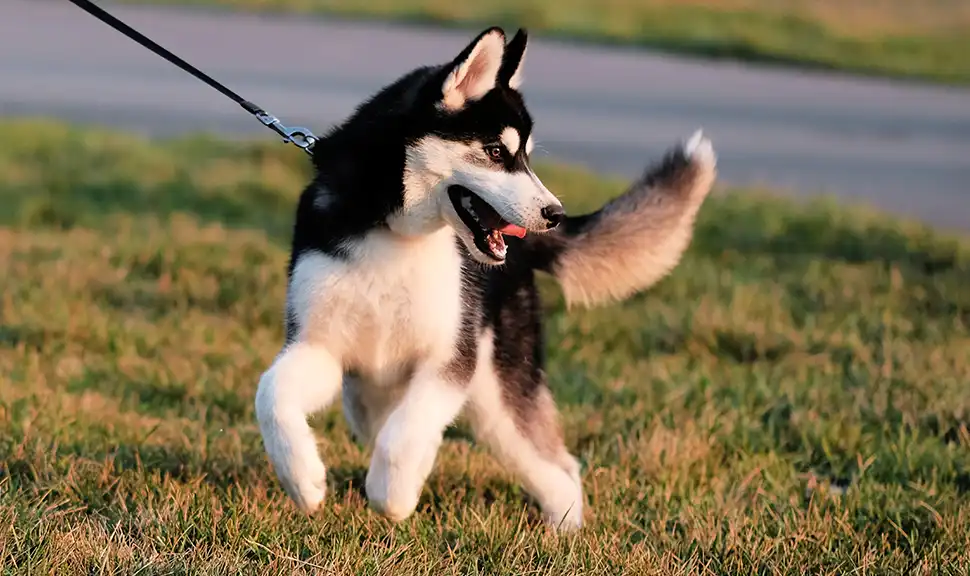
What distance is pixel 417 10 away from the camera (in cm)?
1861

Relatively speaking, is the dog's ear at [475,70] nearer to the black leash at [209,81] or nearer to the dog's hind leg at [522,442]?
the black leash at [209,81]

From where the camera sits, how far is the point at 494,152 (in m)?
3.27

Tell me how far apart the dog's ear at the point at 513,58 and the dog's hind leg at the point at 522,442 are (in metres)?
0.77

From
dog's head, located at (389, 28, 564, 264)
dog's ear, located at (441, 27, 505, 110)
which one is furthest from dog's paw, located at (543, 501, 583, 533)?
dog's ear, located at (441, 27, 505, 110)

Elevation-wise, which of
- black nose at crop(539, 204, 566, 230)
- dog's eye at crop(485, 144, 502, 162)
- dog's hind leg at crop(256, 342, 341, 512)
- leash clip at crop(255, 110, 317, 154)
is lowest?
dog's hind leg at crop(256, 342, 341, 512)

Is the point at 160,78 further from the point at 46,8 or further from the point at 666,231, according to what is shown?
the point at 666,231

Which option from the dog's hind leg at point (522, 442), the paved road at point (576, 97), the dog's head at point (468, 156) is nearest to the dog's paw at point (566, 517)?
the dog's hind leg at point (522, 442)

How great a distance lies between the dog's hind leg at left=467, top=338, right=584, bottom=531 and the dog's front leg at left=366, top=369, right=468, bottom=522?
1.05ft

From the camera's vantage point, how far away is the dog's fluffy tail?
4.16 metres

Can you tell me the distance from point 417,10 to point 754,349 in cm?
1358

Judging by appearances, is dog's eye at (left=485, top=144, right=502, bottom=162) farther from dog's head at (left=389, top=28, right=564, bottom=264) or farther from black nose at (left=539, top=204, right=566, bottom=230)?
black nose at (left=539, top=204, right=566, bottom=230)

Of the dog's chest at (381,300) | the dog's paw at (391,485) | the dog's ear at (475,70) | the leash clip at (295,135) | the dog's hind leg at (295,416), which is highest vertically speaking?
the dog's ear at (475,70)

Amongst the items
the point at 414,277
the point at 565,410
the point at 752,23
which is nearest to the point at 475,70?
the point at 414,277

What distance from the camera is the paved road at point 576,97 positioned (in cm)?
1069
